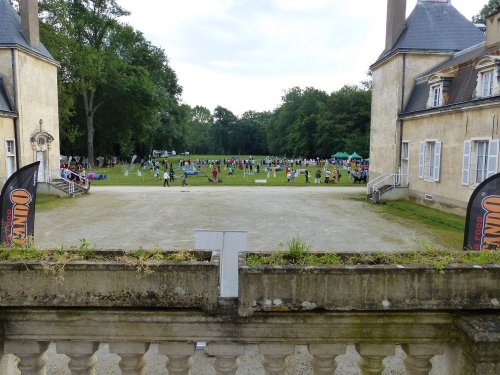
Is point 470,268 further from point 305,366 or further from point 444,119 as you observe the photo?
point 444,119

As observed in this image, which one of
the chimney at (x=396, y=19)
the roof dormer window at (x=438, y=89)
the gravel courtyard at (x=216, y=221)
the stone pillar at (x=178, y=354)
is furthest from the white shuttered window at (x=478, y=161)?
the stone pillar at (x=178, y=354)

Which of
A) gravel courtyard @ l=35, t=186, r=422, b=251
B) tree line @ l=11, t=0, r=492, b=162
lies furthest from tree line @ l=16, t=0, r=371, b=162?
gravel courtyard @ l=35, t=186, r=422, b=251

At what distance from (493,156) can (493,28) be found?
20.7ft

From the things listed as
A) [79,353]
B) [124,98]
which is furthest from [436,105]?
[124,98]

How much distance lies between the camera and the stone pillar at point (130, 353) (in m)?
2.48

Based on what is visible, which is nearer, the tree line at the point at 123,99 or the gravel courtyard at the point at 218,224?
the gravel courtyard at the point at 218,224

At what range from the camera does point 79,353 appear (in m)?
2.50

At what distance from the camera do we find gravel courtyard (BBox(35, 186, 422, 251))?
1446 cm

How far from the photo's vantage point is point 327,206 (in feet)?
75.3

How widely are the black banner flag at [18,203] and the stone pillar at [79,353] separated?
9145mm

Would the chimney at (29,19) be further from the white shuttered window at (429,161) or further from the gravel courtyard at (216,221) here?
the white shuttered window at (429,161)

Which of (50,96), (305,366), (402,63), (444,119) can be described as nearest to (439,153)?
(444,119)

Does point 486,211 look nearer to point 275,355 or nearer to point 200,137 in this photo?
point 275,355

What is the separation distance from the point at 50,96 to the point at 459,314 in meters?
29.9
